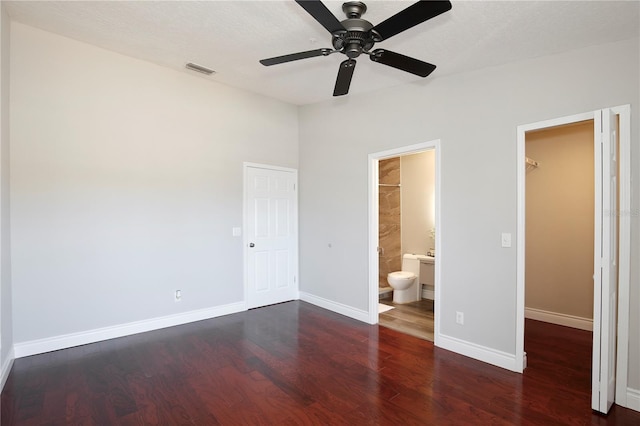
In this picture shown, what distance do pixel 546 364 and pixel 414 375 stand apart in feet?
4.17

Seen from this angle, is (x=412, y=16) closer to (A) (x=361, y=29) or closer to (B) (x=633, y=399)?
(A) (x=361, y=29)

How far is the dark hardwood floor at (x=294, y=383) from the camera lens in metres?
2.21

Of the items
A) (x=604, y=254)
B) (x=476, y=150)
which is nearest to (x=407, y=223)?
(x=476, y=150)

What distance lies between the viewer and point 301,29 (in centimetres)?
271

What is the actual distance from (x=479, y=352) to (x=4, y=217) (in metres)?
4.35

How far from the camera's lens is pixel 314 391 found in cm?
252

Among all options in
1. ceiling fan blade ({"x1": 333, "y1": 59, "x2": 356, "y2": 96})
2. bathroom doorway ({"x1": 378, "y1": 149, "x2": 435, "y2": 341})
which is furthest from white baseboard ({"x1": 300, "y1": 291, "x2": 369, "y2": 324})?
ceiling fan blade ({"x1": 333, "y1": 59, "x2": 356, "y2": 96})

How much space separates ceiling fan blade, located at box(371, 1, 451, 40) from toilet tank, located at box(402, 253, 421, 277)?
3808 mm

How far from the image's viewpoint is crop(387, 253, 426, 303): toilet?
495cm

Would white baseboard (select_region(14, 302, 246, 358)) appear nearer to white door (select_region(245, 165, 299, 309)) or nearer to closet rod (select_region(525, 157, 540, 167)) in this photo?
white door (select_region(245, 165, 299, 309))

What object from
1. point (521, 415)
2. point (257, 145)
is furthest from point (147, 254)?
point (521, 415)

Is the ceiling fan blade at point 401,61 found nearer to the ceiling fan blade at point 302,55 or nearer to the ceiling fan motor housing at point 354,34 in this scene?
the ceiling fan motor housing at point 354,34

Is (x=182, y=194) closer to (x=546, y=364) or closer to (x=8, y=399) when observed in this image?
(x=8, y=399)

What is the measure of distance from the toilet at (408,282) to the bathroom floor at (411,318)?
113mm
